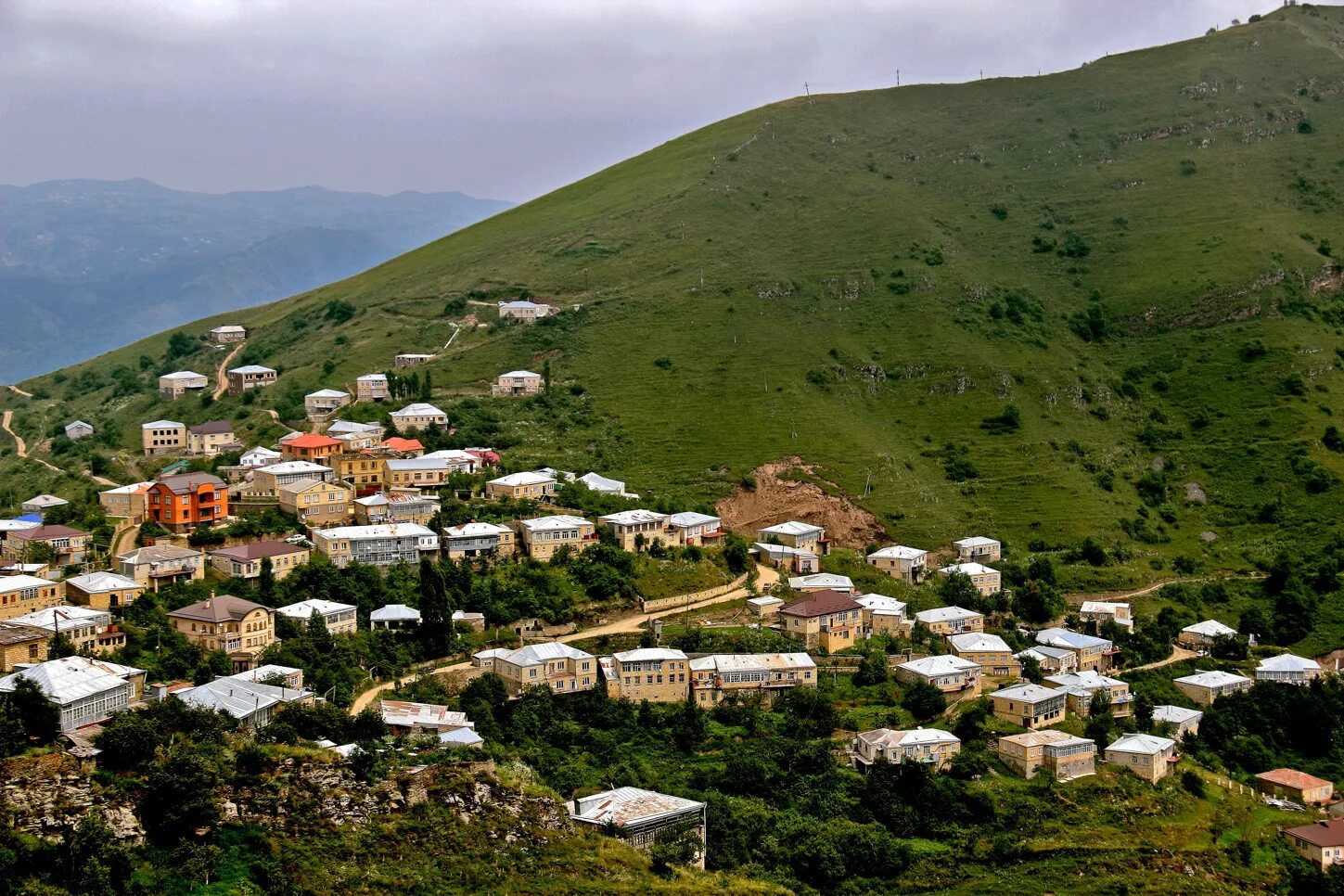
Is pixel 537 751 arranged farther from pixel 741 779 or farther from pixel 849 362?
pixel 849 362

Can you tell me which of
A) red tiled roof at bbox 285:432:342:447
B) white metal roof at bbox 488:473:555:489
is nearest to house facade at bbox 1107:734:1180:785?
white metal roof at bbox 488:473:555:489

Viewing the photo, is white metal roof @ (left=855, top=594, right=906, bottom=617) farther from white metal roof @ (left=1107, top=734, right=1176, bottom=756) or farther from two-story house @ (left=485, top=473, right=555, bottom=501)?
two-story house @ (left=485, top=473, right=555, bottom=501)

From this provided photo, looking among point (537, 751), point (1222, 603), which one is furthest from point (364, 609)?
point (1222, 603)

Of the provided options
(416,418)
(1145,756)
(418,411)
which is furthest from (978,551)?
(418,411)

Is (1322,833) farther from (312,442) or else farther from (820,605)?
(312,442)

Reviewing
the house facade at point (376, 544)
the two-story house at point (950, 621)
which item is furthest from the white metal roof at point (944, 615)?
the house facade at point (376, 544)
